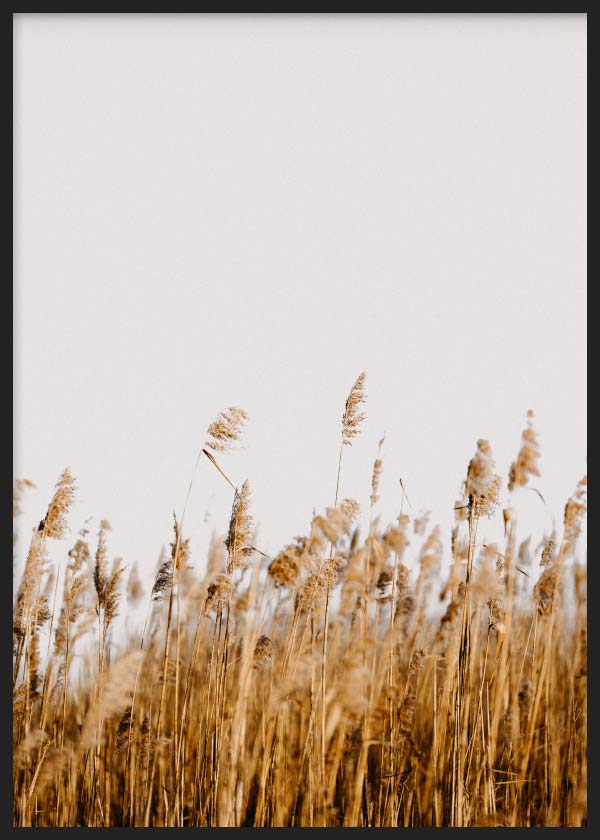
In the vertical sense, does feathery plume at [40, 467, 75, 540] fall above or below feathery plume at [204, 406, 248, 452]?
below

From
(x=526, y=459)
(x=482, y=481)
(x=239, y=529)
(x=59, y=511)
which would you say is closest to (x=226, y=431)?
(x=239, y=529)

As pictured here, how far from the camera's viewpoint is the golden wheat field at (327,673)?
9.12ft

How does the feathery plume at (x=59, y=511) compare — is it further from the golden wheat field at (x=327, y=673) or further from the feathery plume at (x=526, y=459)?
the feathery plume at (x=526, y=459)

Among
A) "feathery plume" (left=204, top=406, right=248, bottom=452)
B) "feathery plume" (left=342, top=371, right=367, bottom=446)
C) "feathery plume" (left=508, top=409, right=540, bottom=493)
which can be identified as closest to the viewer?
"feathery plume" (left=508, top=409, right=540, bottom=493)

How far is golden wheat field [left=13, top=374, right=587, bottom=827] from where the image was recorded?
9.12ft

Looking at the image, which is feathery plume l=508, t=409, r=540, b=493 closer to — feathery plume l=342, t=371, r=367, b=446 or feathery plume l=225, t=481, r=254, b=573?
feathery plume l=342, t=371, r=367, b=446

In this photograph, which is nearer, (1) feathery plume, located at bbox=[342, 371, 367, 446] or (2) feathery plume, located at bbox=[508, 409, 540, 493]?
(2) feathery plume, located at bbox=[508, 409, 540, 493]

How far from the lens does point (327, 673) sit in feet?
9.73

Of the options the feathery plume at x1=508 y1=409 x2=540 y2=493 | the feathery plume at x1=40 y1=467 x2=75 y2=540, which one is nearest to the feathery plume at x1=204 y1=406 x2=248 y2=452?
the feathery plume at x1=40 y1=467 x2=75 y2=540

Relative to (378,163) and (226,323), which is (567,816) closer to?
(226,323)

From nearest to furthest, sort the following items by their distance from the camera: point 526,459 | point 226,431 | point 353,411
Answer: point 526,459 < point 353,411 < point 226,431

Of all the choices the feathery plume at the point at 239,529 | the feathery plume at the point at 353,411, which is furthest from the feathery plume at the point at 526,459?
the feathery plume at the point at 239,529

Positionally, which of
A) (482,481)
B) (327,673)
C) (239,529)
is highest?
(482,481)

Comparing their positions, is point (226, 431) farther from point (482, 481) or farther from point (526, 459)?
point (526, 459)
